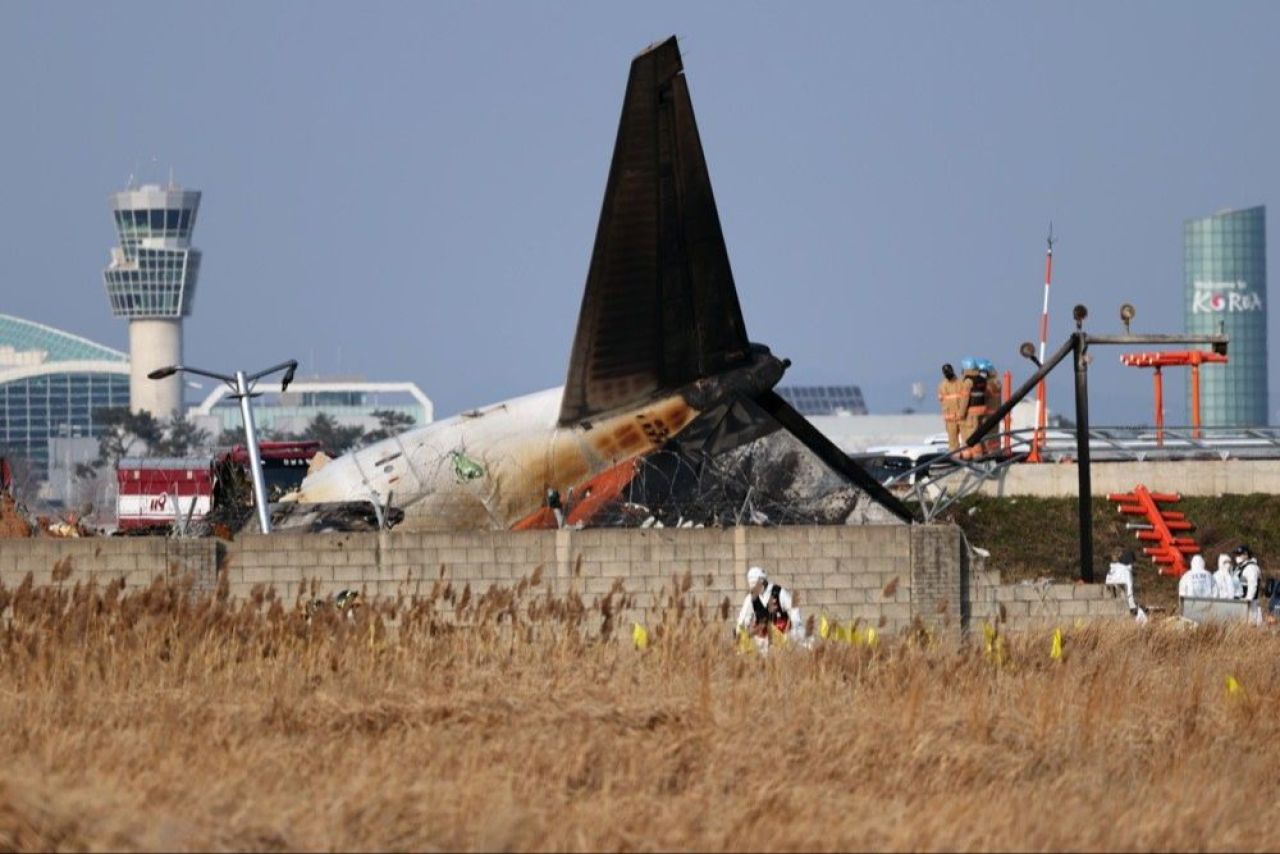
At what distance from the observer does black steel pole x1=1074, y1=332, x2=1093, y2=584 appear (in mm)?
41719

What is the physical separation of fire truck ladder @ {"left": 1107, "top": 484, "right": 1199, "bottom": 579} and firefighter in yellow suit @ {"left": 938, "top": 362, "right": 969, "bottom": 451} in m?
4.87

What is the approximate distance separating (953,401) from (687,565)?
20.5 meters

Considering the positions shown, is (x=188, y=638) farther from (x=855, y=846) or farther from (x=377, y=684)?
(x=855, y=846)

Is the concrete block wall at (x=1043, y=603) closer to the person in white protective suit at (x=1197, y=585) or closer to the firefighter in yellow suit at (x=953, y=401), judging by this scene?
the person in white protective suit at (x=1197, y=585)

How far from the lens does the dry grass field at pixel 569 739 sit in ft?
55.2

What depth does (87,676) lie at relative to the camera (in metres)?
21.8

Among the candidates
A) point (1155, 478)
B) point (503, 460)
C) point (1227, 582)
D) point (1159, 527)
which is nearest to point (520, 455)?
point (503, 460)

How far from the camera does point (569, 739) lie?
19.5 meters

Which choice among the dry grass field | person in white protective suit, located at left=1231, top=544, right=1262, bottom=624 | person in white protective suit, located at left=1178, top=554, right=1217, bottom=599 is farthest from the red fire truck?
the dry grass field

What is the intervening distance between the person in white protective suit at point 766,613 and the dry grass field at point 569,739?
1604 mm

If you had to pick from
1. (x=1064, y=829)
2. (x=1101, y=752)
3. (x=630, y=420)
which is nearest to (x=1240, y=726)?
(x=1101, y=752)

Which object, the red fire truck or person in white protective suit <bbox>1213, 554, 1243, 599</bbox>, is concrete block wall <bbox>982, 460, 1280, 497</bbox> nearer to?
person in white protective suit <bbox>1213, 554, 1243, 599</bbox>

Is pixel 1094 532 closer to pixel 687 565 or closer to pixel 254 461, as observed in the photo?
pixel 687 565

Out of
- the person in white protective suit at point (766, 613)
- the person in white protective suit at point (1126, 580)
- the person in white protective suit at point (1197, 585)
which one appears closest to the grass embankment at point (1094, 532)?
the person in white protective suit at point (1126, 580)
